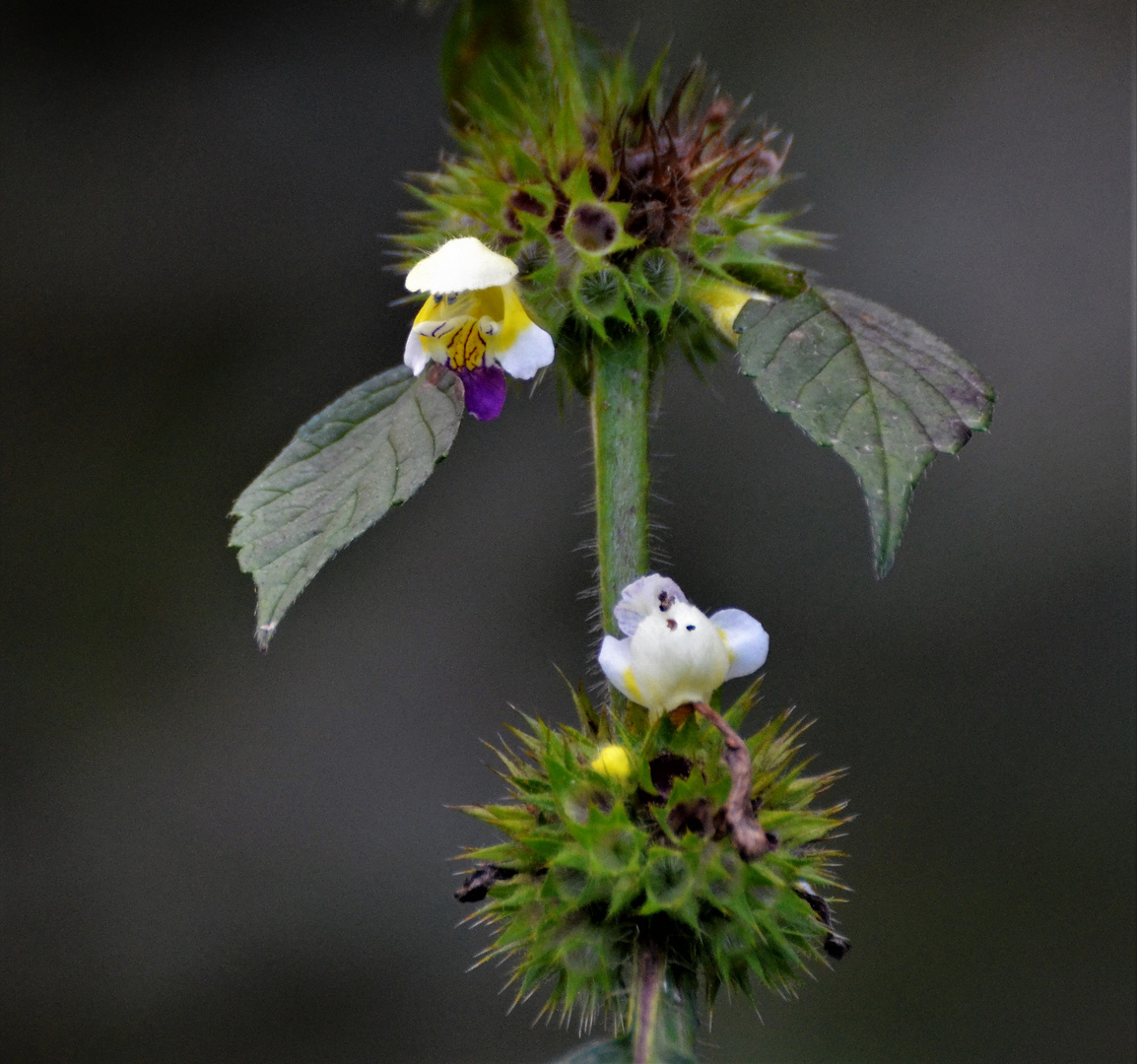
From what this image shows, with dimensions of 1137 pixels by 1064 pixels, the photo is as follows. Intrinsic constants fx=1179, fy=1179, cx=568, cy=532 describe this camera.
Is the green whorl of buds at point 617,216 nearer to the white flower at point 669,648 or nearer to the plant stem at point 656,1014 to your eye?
the white flower at point 669,648

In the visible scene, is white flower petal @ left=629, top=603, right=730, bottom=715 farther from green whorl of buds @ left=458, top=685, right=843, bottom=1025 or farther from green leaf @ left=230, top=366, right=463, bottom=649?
green leaf @ left=230, top=366, right=463, bottom=649

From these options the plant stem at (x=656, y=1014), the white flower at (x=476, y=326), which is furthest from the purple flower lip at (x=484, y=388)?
the plant stem at (x=656, y=1014)

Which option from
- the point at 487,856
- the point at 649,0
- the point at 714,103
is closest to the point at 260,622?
the point at 487,856

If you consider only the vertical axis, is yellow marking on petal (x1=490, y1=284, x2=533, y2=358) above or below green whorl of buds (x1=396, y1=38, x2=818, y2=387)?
below

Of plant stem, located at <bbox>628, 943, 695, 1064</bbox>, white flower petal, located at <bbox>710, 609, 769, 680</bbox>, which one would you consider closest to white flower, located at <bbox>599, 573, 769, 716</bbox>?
white flower petal, located at <bbox>710, 609, 769, 680</bbox>

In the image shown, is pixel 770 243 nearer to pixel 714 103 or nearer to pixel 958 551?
pixel 714 103

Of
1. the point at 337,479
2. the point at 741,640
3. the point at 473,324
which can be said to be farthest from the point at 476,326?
the point at 741,640

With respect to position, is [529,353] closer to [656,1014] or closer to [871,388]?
[871,388]
